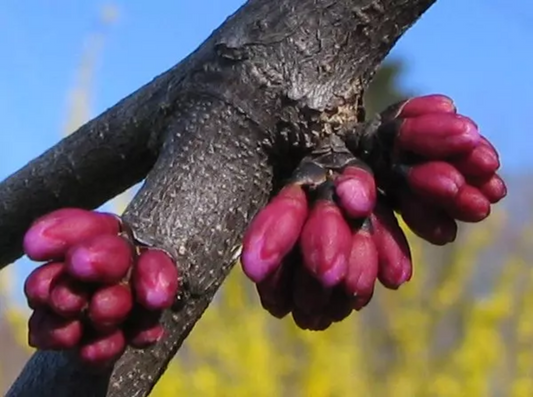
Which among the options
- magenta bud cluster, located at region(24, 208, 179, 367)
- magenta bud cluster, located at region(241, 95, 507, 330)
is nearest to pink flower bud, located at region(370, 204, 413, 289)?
magenta bud cluster, located at region(241, 95, 507, 330)

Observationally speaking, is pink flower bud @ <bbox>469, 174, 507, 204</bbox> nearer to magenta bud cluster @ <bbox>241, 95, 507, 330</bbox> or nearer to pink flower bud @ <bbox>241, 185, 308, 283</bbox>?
magenta bud cluster @ <bbox>241, 95, 507, 330</bbox>

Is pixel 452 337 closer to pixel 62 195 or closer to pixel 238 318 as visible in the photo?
pixel 238 318

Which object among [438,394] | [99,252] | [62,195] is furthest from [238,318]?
[99,252]

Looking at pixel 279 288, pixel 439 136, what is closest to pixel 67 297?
pixel 279 288

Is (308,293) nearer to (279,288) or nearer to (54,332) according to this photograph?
(279,288)

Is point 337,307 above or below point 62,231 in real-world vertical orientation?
below
